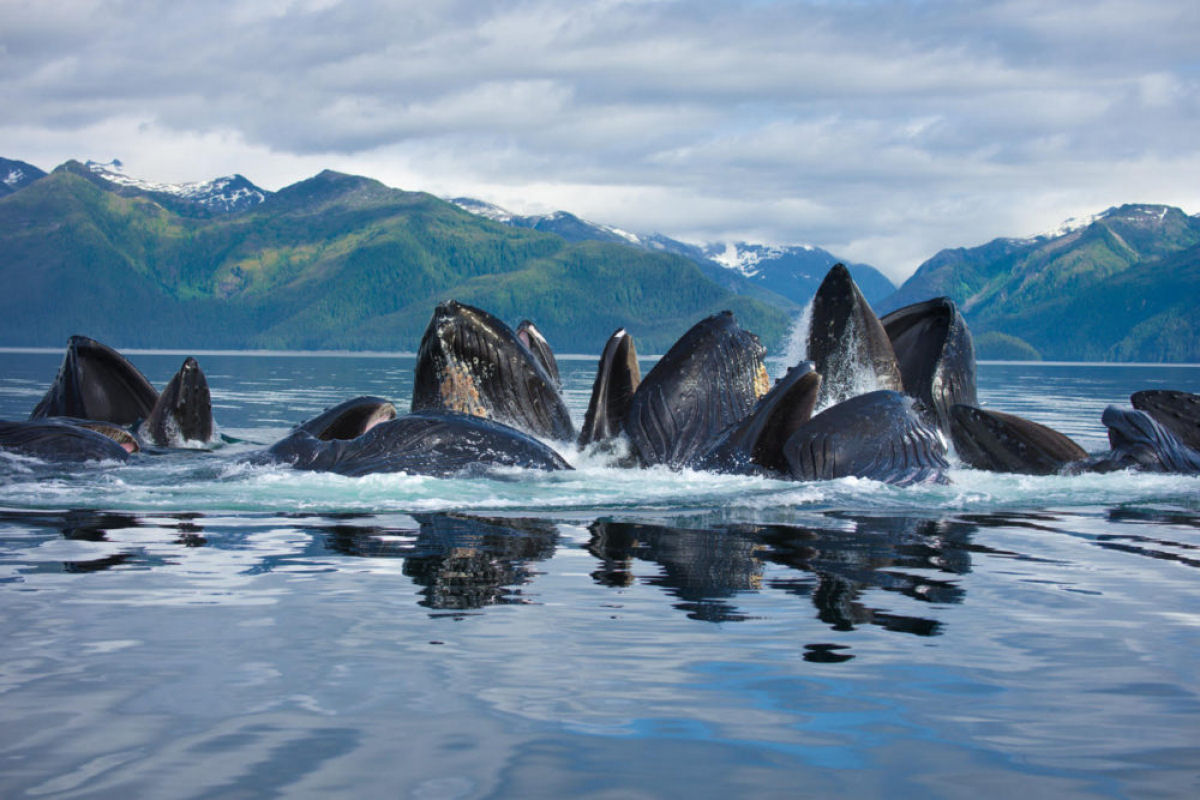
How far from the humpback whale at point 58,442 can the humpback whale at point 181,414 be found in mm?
2272

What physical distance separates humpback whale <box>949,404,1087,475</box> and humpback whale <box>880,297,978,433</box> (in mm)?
625

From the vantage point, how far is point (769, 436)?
11016mm

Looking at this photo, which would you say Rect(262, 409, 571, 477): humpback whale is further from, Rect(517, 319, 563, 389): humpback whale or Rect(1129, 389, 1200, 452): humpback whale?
Rect(1129, 389, 1200, 452): humpback whale

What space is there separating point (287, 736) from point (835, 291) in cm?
1073

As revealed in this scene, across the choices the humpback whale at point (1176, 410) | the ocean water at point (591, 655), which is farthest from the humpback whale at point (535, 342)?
the ocean water at point (591, 655)

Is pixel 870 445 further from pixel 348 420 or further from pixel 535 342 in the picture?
pixel 535 342

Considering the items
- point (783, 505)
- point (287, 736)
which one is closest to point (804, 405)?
point (783, 505)

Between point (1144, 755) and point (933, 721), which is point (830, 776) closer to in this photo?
point (933, 721)

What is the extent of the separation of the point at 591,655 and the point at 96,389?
13511 millimetres

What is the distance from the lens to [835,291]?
13.5 m

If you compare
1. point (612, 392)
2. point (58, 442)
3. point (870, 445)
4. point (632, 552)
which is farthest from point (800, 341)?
point (58, 442)

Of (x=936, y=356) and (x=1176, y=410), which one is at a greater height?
(x=936, y=356)

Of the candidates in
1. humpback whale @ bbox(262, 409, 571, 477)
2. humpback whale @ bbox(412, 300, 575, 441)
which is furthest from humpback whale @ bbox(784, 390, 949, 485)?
humpback whale @ bbox(412, 300, 575, 441)

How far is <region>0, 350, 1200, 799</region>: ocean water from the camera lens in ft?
10.9
